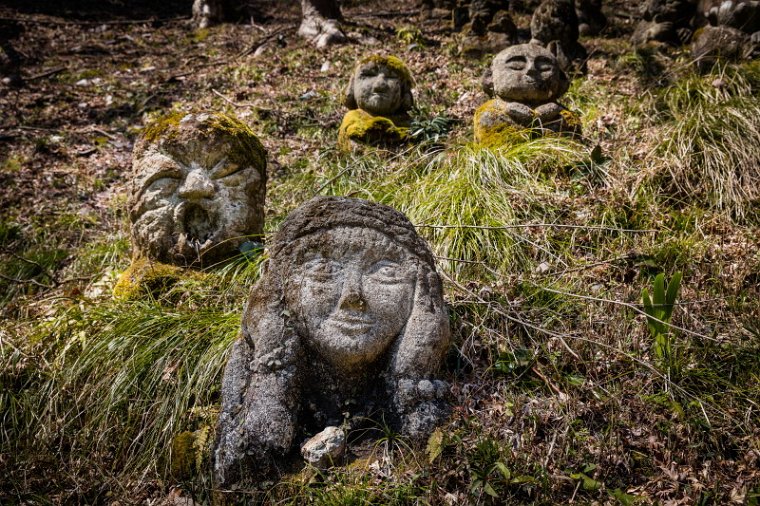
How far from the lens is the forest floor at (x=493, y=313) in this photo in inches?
108

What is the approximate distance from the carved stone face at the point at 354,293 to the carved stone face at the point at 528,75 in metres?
3.73

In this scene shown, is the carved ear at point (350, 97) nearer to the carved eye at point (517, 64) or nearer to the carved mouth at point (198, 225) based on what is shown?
the carved eye at point (517, 64)

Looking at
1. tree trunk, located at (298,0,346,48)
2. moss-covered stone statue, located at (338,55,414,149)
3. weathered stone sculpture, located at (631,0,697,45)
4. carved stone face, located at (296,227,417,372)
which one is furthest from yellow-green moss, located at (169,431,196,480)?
tree trunk, located at (298,0,346,48)

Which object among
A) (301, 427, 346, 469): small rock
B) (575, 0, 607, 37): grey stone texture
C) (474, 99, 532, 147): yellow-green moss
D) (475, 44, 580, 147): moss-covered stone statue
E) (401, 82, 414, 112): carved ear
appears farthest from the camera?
(575, 0, 607, 37): grey stone texture

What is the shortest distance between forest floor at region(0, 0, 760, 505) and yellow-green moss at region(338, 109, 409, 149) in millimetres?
237

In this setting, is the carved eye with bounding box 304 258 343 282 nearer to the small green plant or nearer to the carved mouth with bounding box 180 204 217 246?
the small green plant

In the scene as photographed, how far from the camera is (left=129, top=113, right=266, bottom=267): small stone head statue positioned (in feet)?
13.6

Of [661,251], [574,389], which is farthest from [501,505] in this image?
[661,251]

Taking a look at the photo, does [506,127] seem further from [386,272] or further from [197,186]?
[386,272]

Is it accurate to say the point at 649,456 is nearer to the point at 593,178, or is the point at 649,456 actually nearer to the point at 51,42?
the point at 593,178

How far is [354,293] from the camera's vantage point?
271cm

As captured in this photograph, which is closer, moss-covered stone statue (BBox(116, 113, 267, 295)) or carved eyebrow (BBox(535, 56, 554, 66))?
moss-covered stone statue (BBox(116, 113, 267, 295))

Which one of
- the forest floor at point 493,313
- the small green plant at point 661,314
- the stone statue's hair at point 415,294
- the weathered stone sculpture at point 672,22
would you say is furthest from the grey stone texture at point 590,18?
the stone statue's hair at point 415,294

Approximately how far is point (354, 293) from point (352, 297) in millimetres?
21
